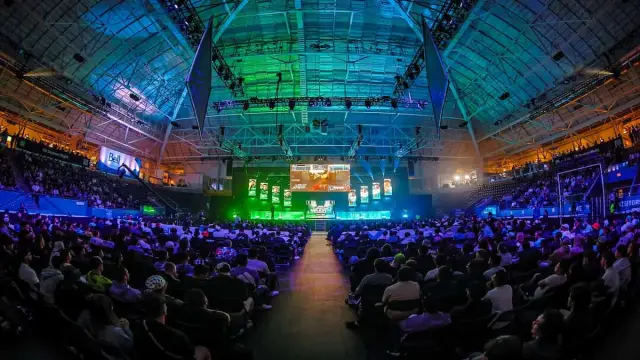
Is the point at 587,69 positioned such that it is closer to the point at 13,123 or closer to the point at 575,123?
the point at 575,123

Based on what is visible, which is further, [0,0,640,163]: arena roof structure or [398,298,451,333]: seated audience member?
[0,0,640,163]: arena roof structure

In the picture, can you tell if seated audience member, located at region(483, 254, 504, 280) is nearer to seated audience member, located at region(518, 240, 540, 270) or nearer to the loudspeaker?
seated audience member, located at region(518, 240, 540, 270)

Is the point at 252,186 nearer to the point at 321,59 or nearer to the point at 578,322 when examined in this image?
the point at 321,59

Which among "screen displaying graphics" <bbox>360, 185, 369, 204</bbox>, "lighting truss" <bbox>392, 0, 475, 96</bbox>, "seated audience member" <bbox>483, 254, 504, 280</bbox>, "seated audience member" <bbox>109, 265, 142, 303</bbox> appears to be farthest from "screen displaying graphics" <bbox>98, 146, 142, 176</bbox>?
"seated audience member" <bbox>483, 254, 504, 280</bbox>

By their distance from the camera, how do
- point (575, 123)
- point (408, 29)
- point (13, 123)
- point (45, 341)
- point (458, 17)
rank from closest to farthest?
point (45, 341), point (458, 17), point (408, 29), point (13, 123), point (575, 123)

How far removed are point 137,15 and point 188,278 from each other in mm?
15231

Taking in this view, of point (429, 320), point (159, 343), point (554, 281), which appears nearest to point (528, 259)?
point (554, 281)

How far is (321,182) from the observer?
942 inches

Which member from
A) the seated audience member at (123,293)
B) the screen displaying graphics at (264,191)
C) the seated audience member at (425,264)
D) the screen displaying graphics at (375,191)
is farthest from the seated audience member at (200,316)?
the screen displaying graphics at (375,191)

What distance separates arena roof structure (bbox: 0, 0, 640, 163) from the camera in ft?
43.9

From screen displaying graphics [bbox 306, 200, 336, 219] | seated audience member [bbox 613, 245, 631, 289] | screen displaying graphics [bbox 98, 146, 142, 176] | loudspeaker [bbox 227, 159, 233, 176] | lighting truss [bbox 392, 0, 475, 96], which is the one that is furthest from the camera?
loudspeaker [bbox 227, 159, 233, 176]

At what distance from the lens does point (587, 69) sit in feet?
48.0

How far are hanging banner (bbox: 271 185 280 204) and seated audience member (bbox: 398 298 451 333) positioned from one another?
24.4m

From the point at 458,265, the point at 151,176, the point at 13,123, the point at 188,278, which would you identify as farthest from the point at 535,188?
the point at 13,123
